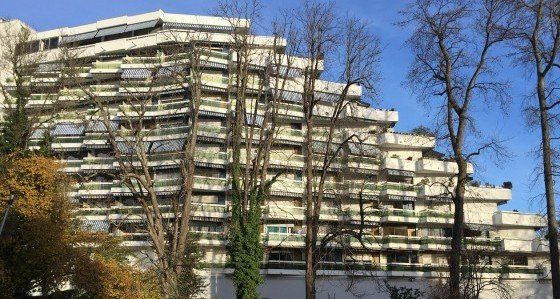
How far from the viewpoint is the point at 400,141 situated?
47531mm

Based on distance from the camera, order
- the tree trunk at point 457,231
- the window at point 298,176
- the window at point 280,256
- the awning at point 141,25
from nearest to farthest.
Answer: the tree trunk at point 457,231 → the window at point 280,256 → the window at point 298,176 → the awning at point 141,25

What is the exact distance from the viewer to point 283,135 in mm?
44531

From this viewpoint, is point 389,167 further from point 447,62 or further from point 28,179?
point 28,179

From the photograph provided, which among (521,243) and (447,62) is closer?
(447,62)

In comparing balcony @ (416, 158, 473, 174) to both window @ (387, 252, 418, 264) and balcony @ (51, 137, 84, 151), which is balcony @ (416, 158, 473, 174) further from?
balcony @ (51, 137, 84, 151)

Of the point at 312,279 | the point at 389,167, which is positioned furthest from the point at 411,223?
the point at 312,279

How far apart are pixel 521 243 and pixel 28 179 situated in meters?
37.1

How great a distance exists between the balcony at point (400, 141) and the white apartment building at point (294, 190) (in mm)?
89

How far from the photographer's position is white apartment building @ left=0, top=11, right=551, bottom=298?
1592 inches

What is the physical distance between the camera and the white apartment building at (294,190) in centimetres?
4044

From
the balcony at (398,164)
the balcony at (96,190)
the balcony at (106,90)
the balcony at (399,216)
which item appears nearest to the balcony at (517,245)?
the balcony at (399,216)

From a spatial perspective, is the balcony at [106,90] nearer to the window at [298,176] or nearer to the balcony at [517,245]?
the window at [298,176]

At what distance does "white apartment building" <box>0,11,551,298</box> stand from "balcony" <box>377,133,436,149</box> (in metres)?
0.09

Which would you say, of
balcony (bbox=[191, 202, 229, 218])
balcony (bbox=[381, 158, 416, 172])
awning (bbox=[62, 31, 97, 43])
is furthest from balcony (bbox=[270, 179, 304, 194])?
awning (bbox=[62, 31, 97, 43])
